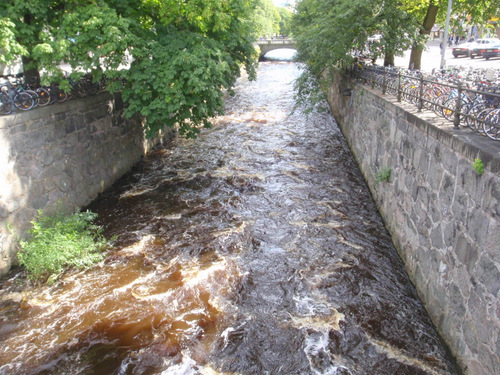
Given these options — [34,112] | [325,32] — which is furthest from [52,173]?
[325,32]

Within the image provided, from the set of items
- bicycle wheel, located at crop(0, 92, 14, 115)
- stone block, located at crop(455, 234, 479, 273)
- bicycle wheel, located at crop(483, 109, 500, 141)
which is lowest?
stone block, located at crop(455, 234, 479, 273)

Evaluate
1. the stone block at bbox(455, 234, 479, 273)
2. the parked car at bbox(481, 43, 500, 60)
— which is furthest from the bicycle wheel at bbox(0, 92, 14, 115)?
the parked car at bbox(481, 43, 500, 60)

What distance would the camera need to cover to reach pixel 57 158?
8672 millimetres

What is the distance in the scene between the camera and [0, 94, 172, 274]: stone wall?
23.5ft

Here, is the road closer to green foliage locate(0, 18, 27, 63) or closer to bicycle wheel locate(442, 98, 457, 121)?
bicycle wheel locate(442, 98, 457, 121)

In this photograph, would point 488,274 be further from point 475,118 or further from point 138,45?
point 138,45

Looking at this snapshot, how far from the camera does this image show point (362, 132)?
11906 mm

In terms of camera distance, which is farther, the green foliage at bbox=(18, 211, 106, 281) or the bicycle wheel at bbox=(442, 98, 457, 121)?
the green foliage at bbox=(18, 211, 106, 281)

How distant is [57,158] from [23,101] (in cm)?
134

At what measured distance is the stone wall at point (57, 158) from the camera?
282 inches

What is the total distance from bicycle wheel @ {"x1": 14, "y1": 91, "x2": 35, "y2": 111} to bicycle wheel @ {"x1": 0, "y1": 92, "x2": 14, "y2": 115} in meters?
0.16

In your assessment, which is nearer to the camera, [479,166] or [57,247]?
[479,166]

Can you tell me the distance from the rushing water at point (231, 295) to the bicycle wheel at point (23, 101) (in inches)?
111

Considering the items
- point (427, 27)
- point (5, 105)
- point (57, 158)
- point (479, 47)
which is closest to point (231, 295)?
point (57, 158)
